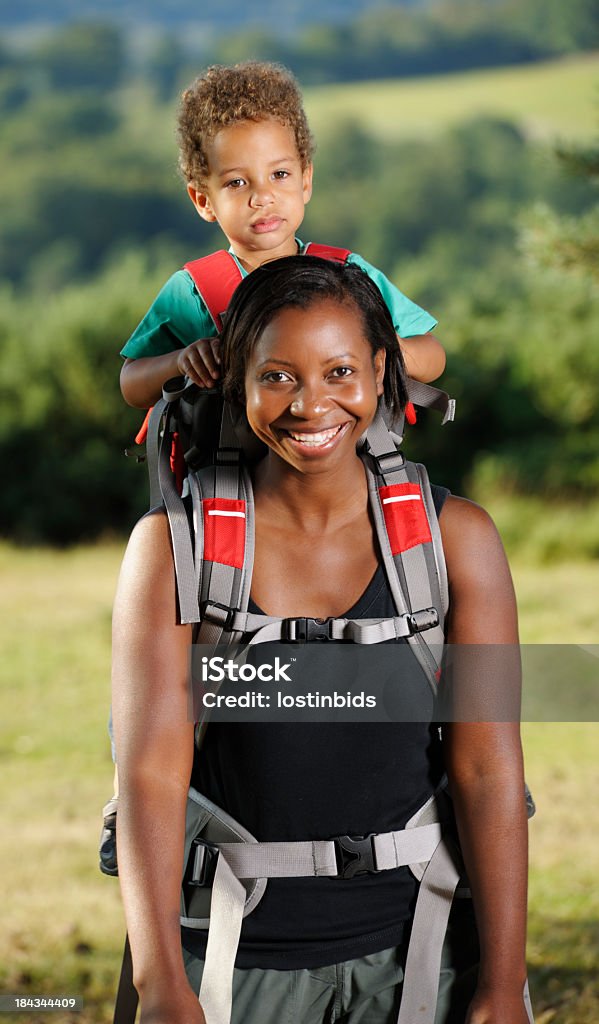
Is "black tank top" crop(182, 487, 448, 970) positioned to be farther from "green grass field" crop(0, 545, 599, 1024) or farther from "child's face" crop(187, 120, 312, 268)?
"green grass field" crop(0, 545, 599, 1024)

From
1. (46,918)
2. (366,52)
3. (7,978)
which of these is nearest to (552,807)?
(46,918)

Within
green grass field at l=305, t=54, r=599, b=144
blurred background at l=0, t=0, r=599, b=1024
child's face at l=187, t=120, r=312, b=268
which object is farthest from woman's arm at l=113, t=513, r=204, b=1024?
green grass field at l=305, t=54, r=599, b=144

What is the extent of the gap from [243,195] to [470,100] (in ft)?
82.2

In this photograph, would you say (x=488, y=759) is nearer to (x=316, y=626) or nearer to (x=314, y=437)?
(x=316, y=626)

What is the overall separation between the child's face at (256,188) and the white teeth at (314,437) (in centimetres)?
65

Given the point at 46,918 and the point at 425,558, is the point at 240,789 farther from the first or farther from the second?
the point at 46,918

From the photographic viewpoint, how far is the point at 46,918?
4305mm

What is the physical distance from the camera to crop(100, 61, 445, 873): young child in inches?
78.4

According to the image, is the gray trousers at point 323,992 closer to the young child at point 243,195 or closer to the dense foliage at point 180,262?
the young child at point 243,195

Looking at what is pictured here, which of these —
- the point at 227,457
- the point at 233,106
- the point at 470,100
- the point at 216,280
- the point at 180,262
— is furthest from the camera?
the point at 470,100

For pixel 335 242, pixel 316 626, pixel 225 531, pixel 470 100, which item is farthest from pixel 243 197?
pixel 470 100

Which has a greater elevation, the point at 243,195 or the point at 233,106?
the point at 233,106

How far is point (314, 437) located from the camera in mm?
1493

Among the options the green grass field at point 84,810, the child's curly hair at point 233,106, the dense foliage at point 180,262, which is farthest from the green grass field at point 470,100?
the child's curly hair at point 233,106
